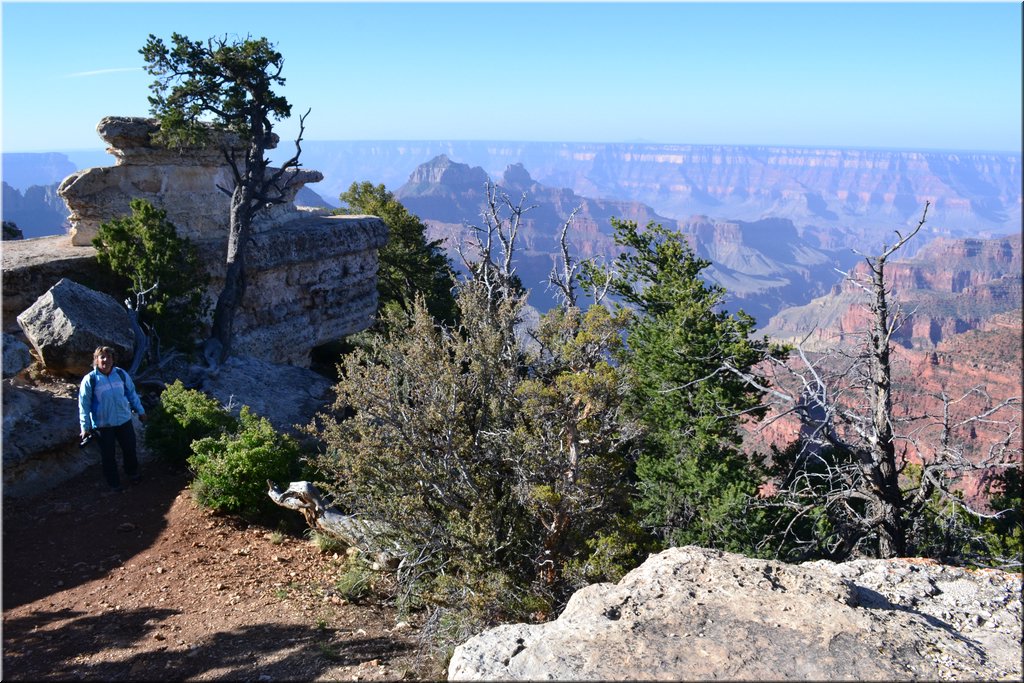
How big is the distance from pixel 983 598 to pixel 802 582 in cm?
227

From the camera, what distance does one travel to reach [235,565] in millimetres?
8344

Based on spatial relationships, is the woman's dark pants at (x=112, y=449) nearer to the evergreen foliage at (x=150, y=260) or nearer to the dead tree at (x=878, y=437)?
the evergreen foliage at (x=150, y=260)

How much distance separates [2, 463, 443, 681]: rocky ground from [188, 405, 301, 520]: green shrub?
257 millimetres

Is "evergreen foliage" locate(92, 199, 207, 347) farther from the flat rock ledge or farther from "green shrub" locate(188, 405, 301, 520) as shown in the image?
the flat rock ledge

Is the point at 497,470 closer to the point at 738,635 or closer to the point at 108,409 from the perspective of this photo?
the point at 738,635

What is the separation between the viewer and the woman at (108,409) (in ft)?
30.3

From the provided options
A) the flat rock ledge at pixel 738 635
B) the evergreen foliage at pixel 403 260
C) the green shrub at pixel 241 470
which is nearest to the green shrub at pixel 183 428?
the green shrub at pixel 241 470

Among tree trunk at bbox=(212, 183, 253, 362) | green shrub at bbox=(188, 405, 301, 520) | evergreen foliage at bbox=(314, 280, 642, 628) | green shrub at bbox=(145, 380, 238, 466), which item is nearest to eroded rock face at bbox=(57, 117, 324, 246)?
tree trunk at bbox=(212, 183, 253, 362)

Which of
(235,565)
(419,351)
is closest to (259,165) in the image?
(419,351)

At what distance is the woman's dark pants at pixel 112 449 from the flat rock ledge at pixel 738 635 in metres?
7.14

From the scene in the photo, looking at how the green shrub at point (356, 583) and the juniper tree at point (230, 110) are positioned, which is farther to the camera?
the juniper tree at point (230, 110)

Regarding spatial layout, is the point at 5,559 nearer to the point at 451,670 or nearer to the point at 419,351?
the point at 419,351

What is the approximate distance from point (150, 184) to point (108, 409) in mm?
9345

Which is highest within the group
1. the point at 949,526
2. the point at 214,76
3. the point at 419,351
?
the point at 214,76
